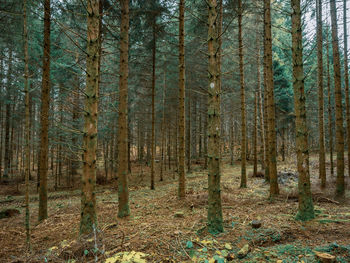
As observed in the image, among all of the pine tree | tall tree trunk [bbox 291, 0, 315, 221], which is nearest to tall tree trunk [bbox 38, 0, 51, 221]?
the pine tree

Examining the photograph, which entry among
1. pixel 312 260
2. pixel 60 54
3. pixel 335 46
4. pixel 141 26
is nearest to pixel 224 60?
pixel 141 26

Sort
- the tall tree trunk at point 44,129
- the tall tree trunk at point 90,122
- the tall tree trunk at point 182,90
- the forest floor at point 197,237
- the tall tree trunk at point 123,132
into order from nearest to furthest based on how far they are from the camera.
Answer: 1. the forest floor at point 197,237
2. the tall tree trunk at point 90,122
3. the tall tree trunk at point 123,132
4. the tall tree trunk at point 44,129
5. the tall tree trunk at point 182,90

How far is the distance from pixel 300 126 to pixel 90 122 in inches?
200

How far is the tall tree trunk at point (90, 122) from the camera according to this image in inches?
163

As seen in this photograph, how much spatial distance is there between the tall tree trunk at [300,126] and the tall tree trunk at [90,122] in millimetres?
4892

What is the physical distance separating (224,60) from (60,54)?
47.5 feet

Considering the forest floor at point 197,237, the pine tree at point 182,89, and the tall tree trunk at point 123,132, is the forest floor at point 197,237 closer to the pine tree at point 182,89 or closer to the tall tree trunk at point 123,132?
the tall tree trunk at point 123,132

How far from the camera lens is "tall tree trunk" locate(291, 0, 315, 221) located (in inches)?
181

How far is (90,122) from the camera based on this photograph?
4.16 m

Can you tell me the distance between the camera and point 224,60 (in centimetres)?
1855

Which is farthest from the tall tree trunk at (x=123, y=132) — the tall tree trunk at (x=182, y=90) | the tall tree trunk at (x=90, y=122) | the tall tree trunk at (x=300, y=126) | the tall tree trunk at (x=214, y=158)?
the tall tree trunk at (x=300, y=126)

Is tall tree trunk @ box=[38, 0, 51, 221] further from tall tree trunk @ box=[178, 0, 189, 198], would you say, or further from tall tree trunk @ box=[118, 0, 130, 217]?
tall tree trunk @ box=[178, 0, 189, 198]

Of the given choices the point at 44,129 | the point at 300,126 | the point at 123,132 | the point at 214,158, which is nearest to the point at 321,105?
the point at 300,126

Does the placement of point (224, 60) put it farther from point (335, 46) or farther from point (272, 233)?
point (272, 233)
